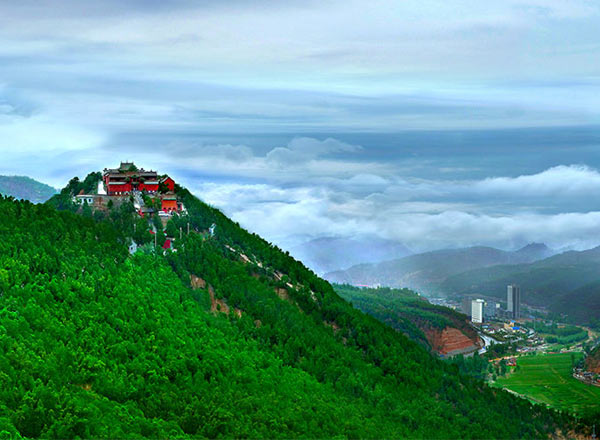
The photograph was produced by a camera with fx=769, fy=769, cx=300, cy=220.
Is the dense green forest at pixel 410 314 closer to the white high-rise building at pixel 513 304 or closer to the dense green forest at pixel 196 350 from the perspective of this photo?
the white high-rise building at pixel 513 304

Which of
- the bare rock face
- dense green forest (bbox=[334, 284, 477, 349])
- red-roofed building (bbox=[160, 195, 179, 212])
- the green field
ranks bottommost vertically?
the green field

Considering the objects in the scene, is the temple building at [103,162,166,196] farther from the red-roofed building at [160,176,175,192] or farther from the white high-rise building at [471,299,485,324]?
the white high-rise building at [471,299,485,324]

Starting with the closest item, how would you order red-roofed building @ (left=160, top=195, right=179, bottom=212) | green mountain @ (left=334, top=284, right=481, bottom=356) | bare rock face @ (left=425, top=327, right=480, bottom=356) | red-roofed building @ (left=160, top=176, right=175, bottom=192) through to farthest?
red-roofed building @ (left=160, top=195, right=179, bottom=212) < red-roofed building @ (left=160, top=176, right=175, bottom=192) < green mountain @ (left=334, top=284, right=481, bottom=356) < bare rock face @ (left=425, top=327, right=480, bottom=356)

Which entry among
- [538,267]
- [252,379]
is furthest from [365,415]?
[538,267]


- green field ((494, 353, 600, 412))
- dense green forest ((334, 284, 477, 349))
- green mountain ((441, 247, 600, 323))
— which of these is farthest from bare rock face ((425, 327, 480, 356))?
green mountain ((441, 247, 600, 323))

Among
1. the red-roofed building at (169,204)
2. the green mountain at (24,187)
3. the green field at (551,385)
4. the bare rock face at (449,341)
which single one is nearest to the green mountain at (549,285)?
the green field at (551,385)

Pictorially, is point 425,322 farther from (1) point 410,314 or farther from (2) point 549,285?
(2) point 549,285

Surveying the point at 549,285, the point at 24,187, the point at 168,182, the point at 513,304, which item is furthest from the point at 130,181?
the point at 549,285
